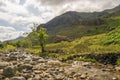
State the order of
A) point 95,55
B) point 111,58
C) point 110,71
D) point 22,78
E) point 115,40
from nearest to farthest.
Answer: point 22,78 → point 110,71 → point 111,58 → point 95,55 → point 115,40

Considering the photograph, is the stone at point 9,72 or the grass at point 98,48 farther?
the grass at point 98,48

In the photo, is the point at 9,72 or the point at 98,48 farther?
the point at 98,48

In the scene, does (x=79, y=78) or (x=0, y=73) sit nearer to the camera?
(x=79, y=78)

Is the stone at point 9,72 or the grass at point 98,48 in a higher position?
the grass at point 98,48

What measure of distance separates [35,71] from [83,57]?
57.0ft

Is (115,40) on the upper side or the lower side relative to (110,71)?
upper

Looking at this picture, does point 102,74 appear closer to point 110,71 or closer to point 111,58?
point 110,71

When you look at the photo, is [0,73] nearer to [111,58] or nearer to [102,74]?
[102,74]

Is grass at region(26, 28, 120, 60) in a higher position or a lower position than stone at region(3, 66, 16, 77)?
higher

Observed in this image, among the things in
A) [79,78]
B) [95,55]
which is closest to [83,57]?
[95,55]

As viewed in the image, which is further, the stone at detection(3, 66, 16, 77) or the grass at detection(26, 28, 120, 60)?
the grass at detection(26, 28, 120, 60)

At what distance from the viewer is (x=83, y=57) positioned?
170 feet

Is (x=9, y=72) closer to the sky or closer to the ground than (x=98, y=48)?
closer to the ground

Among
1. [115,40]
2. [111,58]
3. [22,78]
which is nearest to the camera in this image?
[22,78]
